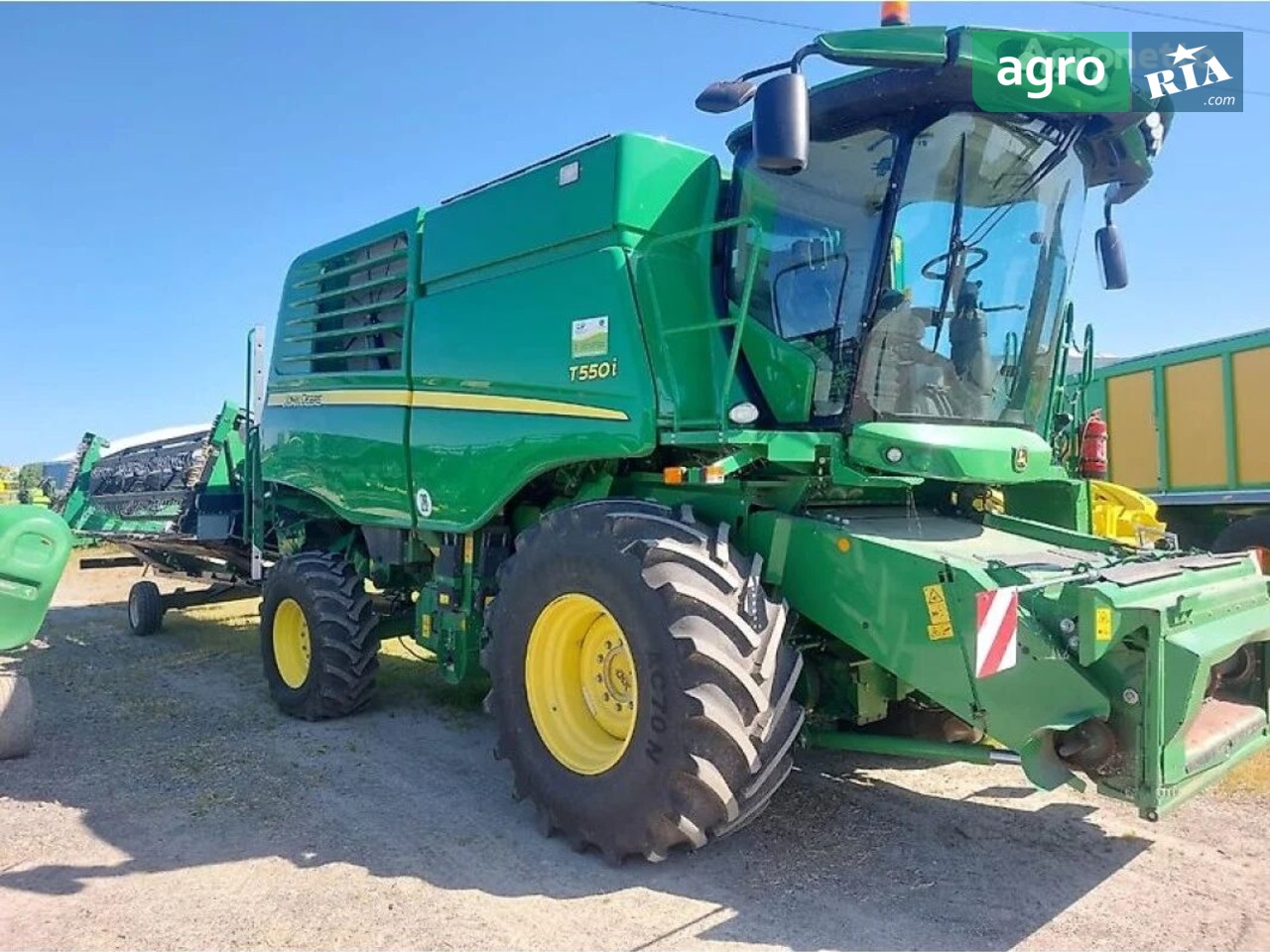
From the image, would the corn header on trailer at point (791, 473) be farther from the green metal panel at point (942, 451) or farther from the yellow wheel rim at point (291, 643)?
the yellow wheel rim at point (291, 643)

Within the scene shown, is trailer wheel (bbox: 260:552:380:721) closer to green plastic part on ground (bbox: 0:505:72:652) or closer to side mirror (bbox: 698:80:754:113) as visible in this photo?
green plastic part on ground (bbox: 0:505:72:652)

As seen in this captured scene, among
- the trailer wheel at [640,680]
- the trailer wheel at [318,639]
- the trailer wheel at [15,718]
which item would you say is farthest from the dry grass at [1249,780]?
the trailer wheel at [15,718]

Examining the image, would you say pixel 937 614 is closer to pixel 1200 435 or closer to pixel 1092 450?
pixel 1092 450

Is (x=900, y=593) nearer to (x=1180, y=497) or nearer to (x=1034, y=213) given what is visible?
(x=1034, y=213)

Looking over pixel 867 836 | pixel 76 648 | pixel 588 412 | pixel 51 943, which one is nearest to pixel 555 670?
pixel 588 412

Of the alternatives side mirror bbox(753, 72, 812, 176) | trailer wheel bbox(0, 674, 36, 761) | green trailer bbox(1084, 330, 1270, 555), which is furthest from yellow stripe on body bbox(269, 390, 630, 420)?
green trailer bbox(1084, 330, 1270, 555)

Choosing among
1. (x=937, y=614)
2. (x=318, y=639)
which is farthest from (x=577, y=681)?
(x=318, y=639)

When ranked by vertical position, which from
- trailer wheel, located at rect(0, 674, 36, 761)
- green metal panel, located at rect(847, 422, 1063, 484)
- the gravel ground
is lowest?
the gravel ground

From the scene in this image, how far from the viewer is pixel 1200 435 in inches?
386

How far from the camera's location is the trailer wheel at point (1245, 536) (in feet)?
29.6

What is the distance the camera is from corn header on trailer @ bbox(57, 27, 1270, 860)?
340cm

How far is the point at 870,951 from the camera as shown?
306 cm

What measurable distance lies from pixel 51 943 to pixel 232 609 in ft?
28.1

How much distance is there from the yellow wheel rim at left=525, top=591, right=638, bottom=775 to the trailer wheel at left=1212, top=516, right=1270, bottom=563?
744 cm
